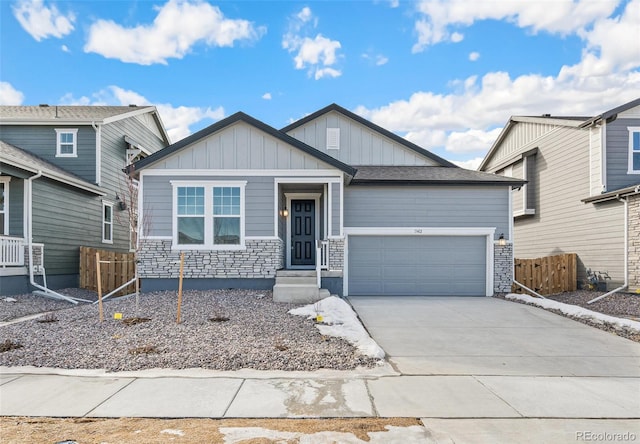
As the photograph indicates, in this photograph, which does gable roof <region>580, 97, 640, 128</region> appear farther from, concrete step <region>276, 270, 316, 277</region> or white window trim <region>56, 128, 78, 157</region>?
white window trim <region>56, 128, 78, 157</region>

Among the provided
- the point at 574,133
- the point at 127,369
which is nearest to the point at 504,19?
the point at 574,133

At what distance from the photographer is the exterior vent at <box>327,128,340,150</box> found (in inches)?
540

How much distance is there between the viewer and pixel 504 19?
1193 centimetres

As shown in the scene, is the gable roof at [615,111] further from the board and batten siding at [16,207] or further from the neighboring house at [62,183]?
the board and batten siding at [16,207]

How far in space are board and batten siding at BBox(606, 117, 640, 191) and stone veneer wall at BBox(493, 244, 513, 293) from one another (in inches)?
153

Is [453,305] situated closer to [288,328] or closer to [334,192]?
[334,192]

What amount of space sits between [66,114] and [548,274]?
17.9 m

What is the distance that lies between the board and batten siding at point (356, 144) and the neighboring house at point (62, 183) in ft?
22.8

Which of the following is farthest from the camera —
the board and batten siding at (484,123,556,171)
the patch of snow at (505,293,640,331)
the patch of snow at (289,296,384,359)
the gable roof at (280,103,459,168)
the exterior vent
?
the board and batten siding at (484,123,556,171)

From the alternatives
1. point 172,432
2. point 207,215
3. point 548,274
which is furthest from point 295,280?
point 548,274

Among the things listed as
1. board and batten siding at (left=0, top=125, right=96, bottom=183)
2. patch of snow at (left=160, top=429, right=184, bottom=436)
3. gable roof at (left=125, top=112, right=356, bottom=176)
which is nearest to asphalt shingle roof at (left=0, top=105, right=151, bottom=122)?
board and batten siding at (left=0, top=125, right=96, bottom=183)

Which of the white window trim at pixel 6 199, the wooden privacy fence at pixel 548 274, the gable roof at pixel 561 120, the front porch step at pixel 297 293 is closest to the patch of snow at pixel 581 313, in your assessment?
the wooden privacy fence at pixel 548 274

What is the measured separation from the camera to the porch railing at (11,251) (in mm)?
9852

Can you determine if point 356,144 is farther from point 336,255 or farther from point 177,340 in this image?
point 177,340
